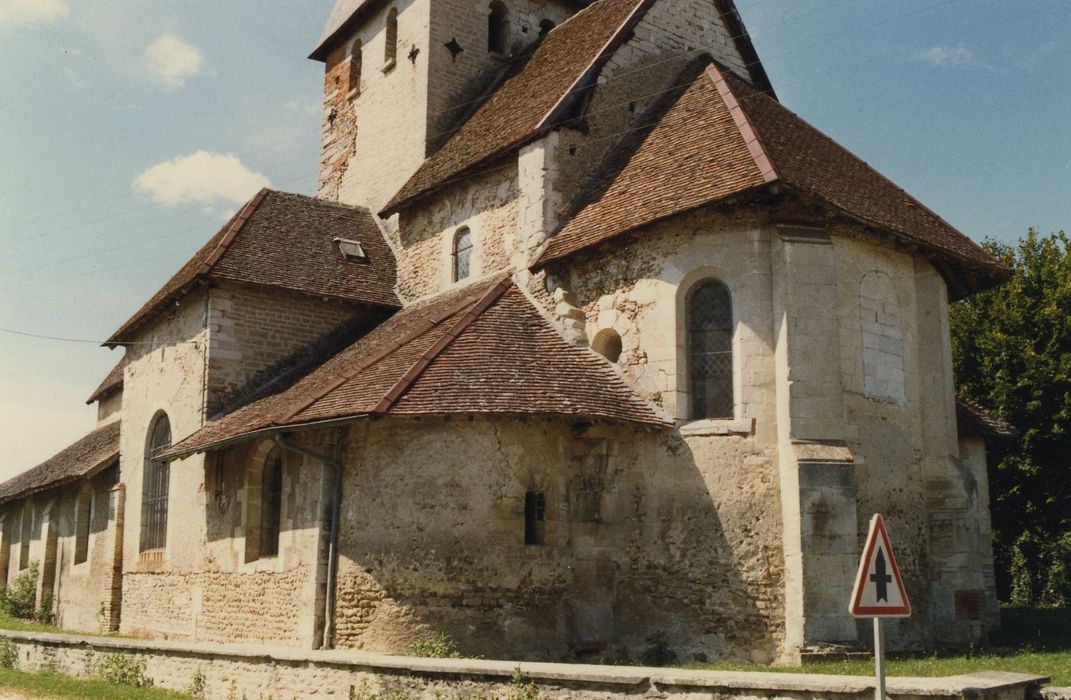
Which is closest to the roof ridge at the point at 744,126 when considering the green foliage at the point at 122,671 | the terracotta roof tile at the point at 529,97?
the terracotta roof tile at the point at 529,97

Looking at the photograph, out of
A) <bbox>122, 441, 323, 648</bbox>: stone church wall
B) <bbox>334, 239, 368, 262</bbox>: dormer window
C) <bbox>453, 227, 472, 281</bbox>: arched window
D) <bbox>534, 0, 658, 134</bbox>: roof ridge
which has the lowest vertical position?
<bbox>122, 441, 323, 648</bbox>: stone church wall


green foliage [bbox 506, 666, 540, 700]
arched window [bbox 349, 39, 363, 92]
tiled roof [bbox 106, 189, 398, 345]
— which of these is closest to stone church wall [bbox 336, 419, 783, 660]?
green foliage [bbox 506, 666, 540, 700]

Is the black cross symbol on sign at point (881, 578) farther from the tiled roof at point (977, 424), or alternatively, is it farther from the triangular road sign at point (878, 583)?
the tiled roof at point (977, 424)

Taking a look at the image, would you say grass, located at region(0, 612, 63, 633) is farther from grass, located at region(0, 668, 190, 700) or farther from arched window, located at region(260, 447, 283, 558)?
arched window, located at region(260, 447, 283, 558)

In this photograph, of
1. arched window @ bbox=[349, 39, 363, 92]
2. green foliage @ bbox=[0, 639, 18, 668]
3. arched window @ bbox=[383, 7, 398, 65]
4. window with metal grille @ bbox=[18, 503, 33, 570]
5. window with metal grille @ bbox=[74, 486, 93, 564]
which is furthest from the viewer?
window with metal grille @ bbox=[18, 503, 33, 570]

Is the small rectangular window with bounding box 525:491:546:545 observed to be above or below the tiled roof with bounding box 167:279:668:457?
below

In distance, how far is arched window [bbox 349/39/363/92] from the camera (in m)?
25.7

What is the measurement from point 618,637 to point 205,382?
28.8 feet

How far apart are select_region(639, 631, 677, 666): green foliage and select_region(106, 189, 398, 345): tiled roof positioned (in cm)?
889

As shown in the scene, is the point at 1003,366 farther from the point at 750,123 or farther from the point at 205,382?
the point at 205,382

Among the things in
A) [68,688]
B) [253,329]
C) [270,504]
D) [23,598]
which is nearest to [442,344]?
[270,504]

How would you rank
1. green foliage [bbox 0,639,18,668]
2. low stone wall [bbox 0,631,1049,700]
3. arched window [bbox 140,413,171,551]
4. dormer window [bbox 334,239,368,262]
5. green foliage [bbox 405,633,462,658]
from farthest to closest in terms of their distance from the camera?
dormer window [bbox 334,239,368,262] < arched window [bbox 140,413,171,551] < green foliage [bbox 0,639,18,668] < green foliage [bbox 405,633,462,658] < low stone wall [bbox 0,631,1049,700]

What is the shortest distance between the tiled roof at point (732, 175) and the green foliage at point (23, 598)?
19418 mm

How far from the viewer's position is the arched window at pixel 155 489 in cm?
2086
